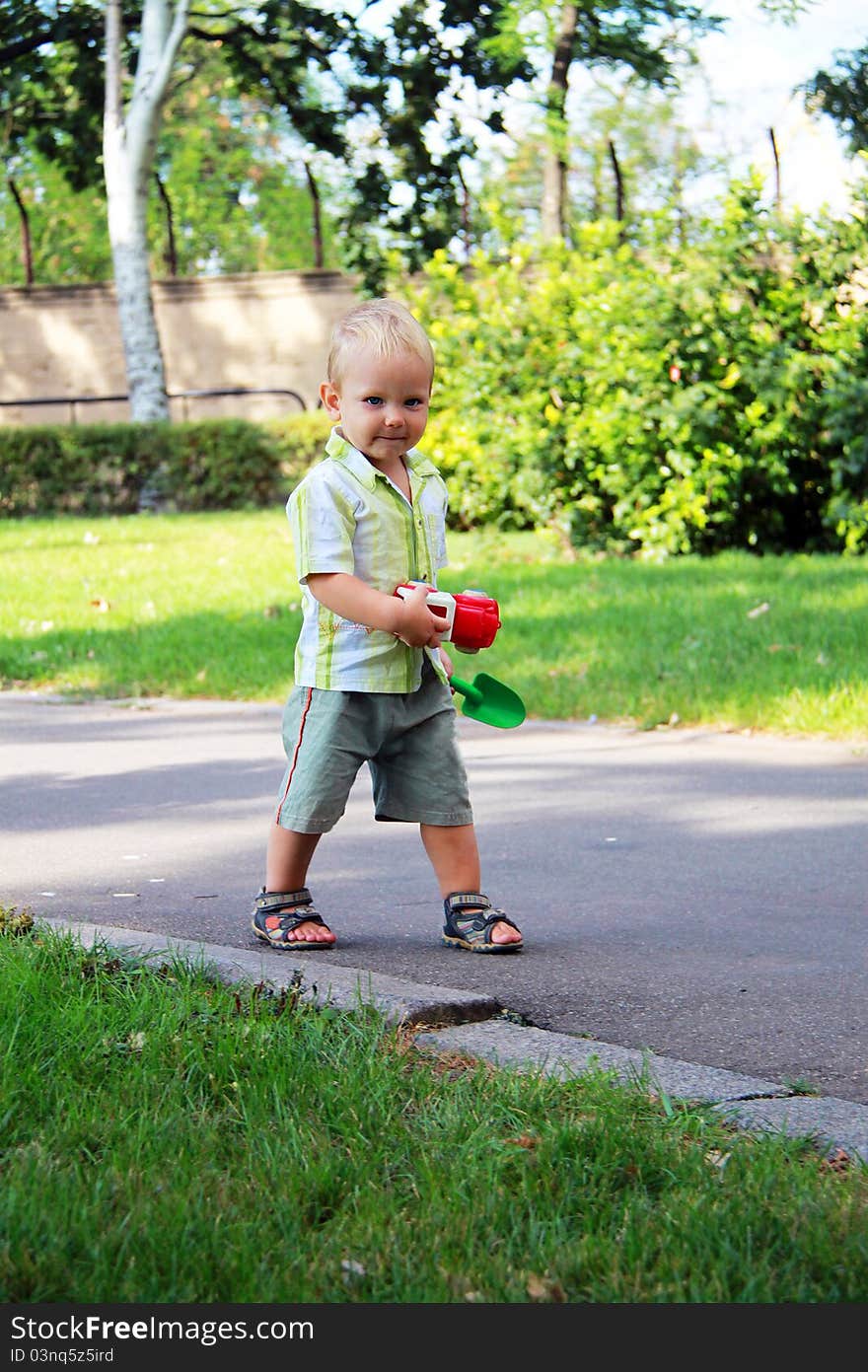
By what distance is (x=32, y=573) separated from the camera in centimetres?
1228

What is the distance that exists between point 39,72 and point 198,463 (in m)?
8.34

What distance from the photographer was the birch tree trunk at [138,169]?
2031 cm

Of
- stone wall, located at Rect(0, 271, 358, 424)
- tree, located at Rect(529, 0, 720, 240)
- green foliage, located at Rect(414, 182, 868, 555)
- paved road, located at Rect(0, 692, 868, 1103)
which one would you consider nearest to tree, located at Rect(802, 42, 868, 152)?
tree, located at Rect(529, 0, 720, 240)

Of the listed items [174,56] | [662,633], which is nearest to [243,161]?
[174,56]

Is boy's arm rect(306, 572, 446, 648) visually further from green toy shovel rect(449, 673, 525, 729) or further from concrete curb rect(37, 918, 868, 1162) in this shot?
concrete curb rect(37, 918, 868, 1162)

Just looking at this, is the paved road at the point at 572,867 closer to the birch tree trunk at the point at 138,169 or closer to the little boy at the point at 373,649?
the little boy at the point at 373,649

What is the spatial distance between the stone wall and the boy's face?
22.6 metres

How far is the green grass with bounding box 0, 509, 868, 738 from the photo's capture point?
23.5 feet

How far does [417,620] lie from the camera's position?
359 centimetres

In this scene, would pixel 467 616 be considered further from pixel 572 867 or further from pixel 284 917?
pixel 572 867

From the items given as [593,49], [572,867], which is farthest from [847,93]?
[572,867]

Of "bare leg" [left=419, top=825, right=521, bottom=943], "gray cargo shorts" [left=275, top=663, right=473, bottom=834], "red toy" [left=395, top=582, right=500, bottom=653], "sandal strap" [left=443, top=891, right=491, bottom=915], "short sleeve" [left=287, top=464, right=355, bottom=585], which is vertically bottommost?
"sandal strap" [left=443, top=891, right=491, bottom=915]

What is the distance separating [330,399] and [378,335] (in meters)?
0.24

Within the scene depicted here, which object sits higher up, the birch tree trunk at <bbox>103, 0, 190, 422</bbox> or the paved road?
the birch tree trunk at <bbox>103, 0, 190, 422</bbox>
